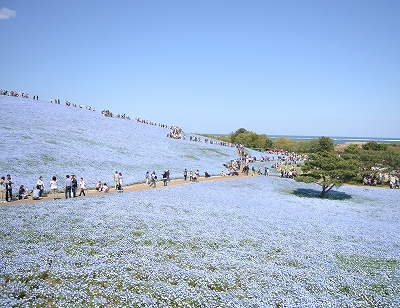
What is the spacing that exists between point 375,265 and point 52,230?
46.9 feet

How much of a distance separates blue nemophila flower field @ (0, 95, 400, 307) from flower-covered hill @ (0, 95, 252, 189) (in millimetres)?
9759

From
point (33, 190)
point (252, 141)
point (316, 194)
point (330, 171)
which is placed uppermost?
point (252, 141)

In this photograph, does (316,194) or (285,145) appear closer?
(316,194)

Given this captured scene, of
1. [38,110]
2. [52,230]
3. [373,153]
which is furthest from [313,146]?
[52,230]

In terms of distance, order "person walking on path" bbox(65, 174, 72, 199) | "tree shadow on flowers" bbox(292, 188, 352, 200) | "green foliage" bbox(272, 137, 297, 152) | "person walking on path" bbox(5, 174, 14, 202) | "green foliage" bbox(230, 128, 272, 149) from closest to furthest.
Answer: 1. "person walking on path" bbox(5, 174, 14, 202)
2. "person walking on path" bbox(65, 174, 72, 199)
3. "tree shadow on flowers" bbox(292, 188, 352, 200)
4. "green foliage" bbox(230, 128, 272, 149)
5. "green foliage" bbox(272, 137, 297, 152)

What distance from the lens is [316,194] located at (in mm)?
32312

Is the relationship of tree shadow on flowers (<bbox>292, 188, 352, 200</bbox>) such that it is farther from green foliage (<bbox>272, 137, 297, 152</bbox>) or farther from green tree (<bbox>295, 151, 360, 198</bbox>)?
green foliage (<bbox>272, 137, 297, 152</bbox>)

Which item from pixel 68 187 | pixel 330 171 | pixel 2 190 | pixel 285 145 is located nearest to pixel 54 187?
pixel 68 187

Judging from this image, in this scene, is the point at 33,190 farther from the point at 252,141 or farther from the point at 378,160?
the point at 252,141

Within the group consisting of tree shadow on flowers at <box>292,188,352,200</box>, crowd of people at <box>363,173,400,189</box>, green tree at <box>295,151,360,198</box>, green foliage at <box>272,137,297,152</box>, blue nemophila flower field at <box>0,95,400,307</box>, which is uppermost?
green foliage at <box>272,137,297,152</box>

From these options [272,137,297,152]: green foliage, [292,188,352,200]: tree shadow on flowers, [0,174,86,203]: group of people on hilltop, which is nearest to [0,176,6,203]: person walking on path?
[0,174,86,203]: group of people on hilltop

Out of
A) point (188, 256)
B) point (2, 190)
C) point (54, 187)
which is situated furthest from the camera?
point (54, 187)

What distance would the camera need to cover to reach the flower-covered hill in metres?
27.9

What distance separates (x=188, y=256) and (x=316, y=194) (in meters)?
24.0
